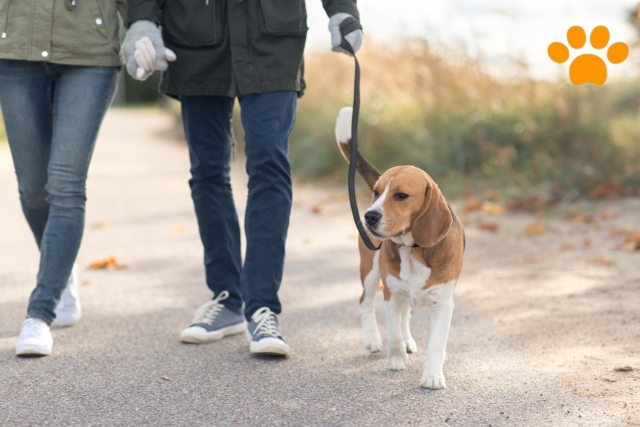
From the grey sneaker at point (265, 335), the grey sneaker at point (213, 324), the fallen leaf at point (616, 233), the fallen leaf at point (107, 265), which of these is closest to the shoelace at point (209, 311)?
the grey sneaker at point (213, 324)

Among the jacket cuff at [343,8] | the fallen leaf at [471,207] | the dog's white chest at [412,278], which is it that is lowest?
the fallen leaf at [471,207]

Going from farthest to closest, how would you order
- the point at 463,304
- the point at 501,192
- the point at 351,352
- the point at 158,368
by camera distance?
the point at 501,192 < the point at 463,304 < the point at 351,352 < the point at 158,368

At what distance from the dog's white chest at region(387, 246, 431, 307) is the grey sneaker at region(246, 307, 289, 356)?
1.90ft

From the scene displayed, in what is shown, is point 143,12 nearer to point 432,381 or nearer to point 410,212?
point 410,212

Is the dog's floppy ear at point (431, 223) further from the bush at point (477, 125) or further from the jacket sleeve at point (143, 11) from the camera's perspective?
the bush at point (477, 125)

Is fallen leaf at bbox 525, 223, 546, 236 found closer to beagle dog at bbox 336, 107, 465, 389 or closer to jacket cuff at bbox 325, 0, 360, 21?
beagle dog at bbox 336, 107, 465, 389

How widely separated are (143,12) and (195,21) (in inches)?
8.6

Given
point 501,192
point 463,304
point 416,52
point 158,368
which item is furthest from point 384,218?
point 416,52

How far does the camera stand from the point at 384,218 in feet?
8.76

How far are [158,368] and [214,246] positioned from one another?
0.67m

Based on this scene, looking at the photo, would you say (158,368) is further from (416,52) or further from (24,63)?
(416,52)

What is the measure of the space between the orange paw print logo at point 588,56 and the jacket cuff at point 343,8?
3.59 m

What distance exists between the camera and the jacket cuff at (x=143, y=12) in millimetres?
3109

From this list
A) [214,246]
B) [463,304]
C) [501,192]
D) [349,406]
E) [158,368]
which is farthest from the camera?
[501,192]
